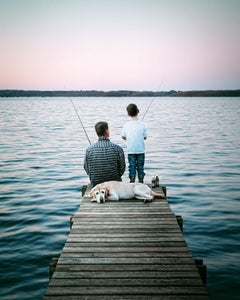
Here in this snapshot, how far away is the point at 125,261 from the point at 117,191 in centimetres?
238

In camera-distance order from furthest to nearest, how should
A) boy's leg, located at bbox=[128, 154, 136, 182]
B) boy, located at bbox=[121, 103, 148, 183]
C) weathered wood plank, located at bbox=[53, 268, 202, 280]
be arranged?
boy's leg, located at bbox=[128, 154, 136, 182]
boy, located at bbox=[121, 103, 148, 183]
weathered wood plank, located at bbox=[53, 268, 202, 280]

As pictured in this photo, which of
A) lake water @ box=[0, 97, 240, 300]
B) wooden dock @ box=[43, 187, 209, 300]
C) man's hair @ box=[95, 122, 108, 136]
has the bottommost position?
lake water @ box=[0, 97, 240, 300]

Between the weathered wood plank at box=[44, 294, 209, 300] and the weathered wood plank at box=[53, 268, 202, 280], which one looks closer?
the weathered wood plank at box=[44, 294, 209, 300]

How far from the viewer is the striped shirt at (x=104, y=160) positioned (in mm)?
6520

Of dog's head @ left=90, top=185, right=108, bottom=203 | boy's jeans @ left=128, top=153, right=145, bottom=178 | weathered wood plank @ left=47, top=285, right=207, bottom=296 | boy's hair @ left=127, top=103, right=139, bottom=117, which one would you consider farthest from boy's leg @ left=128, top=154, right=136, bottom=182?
weathered wood plank @ left=47, top=285, right=207, bottom=296

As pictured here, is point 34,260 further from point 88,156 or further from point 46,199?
point 46,199

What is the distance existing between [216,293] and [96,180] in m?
2.98

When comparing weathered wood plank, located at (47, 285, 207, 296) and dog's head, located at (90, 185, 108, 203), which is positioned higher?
weathered wood plank, located at (47, 285, 207, 296)

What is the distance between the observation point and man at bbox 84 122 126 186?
6523 mm

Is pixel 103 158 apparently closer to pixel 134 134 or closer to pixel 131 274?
pixel 134 134

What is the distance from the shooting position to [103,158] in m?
6.55

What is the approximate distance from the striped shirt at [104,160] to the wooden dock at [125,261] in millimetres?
1019

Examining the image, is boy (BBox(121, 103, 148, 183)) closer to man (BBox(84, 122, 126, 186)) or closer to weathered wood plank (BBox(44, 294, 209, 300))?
man (BBox(84, 122, 126, 186))

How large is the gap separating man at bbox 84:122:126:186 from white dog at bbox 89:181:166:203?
1.13ft
